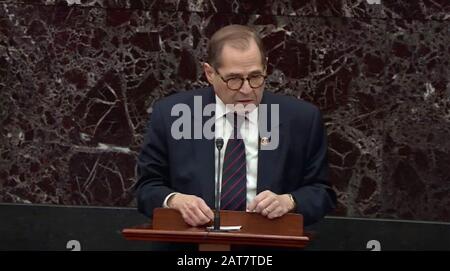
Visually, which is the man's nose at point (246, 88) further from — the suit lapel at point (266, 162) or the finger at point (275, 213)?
the finger at point (275, 213)

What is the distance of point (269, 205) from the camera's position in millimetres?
3172

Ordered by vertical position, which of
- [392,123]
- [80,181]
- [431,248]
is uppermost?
[392,123]

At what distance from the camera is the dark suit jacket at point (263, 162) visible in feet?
11.7

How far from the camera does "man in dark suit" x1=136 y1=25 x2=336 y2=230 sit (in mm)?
3531

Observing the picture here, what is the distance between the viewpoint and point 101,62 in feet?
16.9

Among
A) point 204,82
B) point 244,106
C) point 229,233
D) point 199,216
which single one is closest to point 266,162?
point 244,106

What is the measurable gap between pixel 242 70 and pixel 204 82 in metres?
1.62

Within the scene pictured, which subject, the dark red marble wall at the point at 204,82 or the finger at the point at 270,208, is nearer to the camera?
the finger at the point at 270,208

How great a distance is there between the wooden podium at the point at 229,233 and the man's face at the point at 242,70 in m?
0.59

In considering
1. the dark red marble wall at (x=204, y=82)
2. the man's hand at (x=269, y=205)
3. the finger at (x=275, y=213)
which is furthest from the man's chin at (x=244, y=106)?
the dark red marble wall at (x=204, y=82)

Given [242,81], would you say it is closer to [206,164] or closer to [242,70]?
[242,70]
